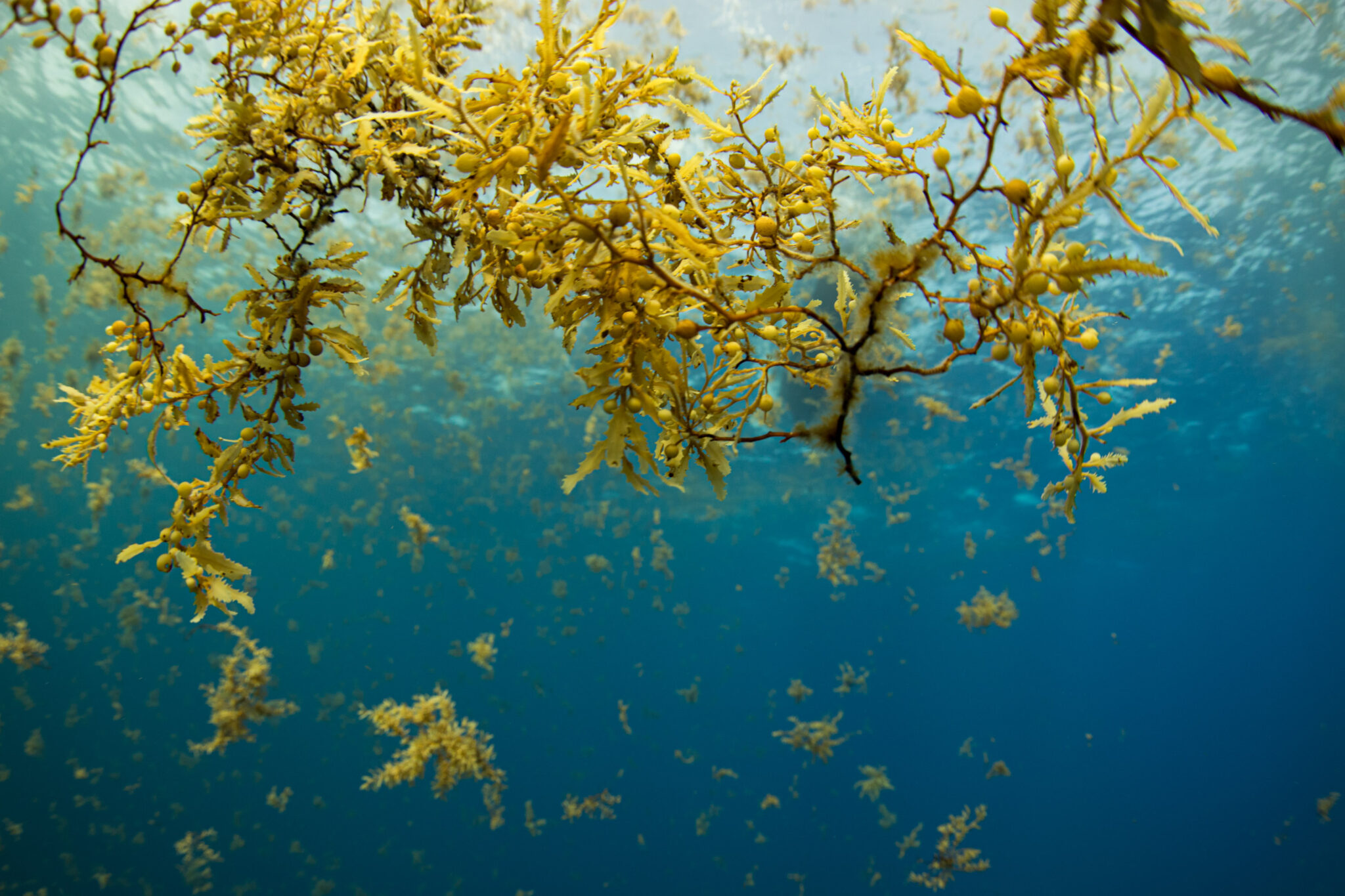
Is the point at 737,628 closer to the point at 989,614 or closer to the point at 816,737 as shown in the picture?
the point at 816,737

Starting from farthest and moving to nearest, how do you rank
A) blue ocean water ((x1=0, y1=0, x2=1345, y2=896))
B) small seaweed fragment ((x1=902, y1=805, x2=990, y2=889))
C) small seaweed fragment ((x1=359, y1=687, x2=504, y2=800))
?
blue ocean water ((x1=0, y1=0, x2=1345, y2=896)), small seaweed fragment ((x1=902, y1=805, x2=990, y2=889)), small seaweed fragment ((x1=359, y1=687, x2=504, y2=800))

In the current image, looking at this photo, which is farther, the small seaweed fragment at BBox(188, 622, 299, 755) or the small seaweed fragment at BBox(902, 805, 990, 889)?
the small seaweed fragment at BBox(902, 805, 990, 889)

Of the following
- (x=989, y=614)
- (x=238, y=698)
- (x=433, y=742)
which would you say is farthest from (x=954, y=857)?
(x=238, y=698)

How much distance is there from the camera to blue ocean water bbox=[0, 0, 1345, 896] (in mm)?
15523

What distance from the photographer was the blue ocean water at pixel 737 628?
1552cm

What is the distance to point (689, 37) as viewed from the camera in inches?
355

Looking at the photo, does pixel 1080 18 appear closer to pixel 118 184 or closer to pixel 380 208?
pixel 380 208

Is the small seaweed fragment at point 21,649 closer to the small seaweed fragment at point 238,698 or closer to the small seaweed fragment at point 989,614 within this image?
the small seaweed fragment at point 238,698

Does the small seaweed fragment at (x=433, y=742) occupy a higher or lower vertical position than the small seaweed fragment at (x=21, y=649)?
lower

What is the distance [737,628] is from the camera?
108ft

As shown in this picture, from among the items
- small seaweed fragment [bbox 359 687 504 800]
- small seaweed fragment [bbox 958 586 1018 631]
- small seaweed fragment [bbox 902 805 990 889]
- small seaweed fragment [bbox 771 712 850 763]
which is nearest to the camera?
small seaweed fragment [bbox 359 687 504 800]

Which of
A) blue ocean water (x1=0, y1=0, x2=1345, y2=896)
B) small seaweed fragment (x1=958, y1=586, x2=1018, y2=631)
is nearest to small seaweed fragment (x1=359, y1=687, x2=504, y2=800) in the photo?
blue ocean water (x1=0, y1=0, x2=1345, y2=896)

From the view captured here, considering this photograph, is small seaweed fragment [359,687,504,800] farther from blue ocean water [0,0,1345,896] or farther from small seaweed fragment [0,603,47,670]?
small seaweed fragment [0,603,47,670]

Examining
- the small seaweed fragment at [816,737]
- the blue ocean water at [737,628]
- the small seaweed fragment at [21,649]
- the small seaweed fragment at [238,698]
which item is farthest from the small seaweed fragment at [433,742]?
the small seaweed fragment at [21,649]
